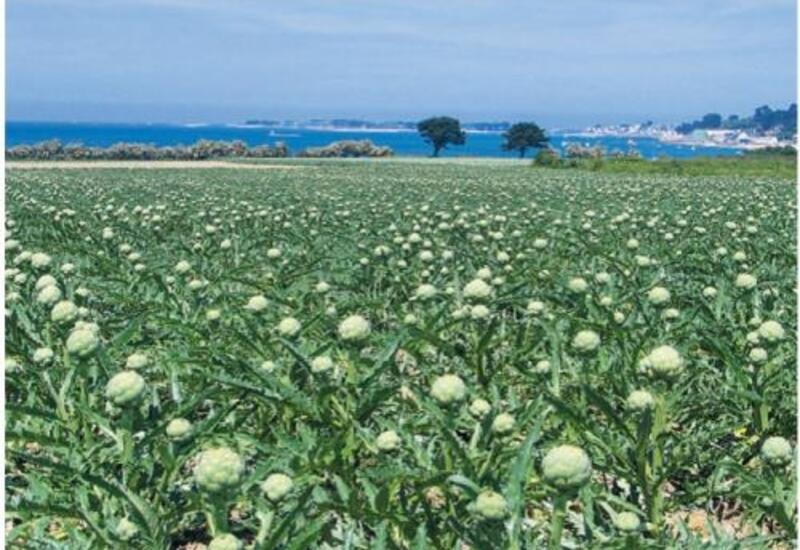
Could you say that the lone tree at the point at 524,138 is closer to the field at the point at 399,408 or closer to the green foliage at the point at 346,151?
the green foliage at the point at 346,151

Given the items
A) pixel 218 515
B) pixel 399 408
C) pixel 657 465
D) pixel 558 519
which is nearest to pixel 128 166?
pixel 399 408

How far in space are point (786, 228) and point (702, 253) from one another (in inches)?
133

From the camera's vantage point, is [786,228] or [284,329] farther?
[786,228]

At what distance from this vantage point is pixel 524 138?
97.5m

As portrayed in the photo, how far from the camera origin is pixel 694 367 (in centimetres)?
482

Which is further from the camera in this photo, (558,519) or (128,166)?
(128,166)

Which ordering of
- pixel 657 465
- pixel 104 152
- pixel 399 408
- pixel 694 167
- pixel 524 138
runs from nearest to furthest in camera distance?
pixel 657 465 → pixel 399 408 → pixel 694 167 → pixel 104 152 → pixel 524 138

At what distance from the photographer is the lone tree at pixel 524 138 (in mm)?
97375

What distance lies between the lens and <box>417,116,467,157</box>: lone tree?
99.8m

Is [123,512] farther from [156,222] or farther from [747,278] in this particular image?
[156,222]

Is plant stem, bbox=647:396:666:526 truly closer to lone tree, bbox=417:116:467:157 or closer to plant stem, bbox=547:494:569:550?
plant stem, bbox=547:494:569:550

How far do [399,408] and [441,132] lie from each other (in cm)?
9670

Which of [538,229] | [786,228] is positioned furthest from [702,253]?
[786,228]

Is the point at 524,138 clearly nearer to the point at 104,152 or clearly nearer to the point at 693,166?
the point at 104,152
